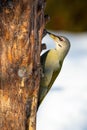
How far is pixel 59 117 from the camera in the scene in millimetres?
5410

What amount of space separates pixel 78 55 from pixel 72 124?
77.2 inches

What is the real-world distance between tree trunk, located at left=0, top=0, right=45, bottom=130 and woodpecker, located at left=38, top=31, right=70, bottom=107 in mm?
126

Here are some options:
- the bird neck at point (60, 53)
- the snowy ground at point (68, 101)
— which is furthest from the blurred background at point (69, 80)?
the bird neck at point (60, 53)

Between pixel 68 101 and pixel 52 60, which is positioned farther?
pixel 68 101

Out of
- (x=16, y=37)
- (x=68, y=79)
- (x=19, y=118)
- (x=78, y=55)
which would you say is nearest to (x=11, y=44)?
(x=16, y=37)

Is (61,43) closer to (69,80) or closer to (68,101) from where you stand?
(68,101)

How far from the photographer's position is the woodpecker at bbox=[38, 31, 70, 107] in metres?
3.47

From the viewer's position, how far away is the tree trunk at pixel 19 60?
3086 millimetres

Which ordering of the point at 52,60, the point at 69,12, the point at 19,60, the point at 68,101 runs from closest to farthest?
1. the point at 19,60
2. the point at 52,60
3. the point at 68,101
4. the point at 69,12

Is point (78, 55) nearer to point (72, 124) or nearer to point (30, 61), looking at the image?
point (72, 124)

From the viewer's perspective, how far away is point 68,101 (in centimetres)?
578

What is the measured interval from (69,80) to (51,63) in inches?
112

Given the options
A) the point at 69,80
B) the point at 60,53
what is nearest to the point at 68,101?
the point at 69,80

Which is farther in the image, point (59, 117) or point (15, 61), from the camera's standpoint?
point (59, 117)
